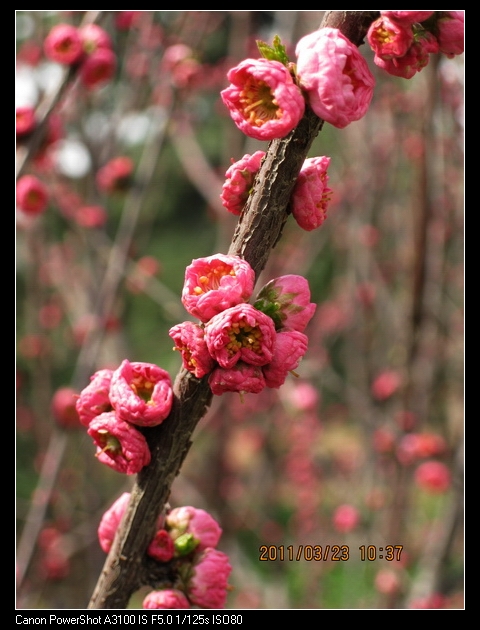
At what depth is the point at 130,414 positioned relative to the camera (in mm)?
1011

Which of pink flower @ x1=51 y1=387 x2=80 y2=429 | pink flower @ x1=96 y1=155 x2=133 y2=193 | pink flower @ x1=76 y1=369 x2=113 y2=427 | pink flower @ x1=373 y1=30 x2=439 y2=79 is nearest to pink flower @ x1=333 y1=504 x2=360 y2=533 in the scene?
pink flower @ x1=51 y1=387 x2=80 y2=429

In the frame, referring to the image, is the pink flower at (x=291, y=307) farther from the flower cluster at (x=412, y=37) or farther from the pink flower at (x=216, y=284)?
the flower cluster at (x=412, y=37)

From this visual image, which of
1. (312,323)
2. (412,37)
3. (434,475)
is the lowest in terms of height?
(434,475)

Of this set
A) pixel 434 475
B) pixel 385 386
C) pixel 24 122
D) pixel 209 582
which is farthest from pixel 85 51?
pixel 434 475

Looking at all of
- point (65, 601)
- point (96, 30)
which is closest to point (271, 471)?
point (65, 601)

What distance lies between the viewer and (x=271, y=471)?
5383 millimetres

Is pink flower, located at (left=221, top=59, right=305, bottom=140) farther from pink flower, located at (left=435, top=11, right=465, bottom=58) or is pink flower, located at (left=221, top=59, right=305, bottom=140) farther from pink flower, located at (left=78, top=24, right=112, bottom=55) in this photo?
pink flower, located at (left=78, top=24, right=112, bottom=55)

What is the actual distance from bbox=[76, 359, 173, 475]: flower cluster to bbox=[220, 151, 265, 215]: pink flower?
0.33 metres

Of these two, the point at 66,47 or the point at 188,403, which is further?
the point at 66,47

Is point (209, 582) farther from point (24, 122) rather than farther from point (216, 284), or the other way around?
point (24, 122)

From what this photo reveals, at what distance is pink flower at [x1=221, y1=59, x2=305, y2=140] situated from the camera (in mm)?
871

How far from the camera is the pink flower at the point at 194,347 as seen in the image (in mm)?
934

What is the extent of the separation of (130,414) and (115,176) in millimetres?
2258

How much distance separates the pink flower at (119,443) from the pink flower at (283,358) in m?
A: 0.26
